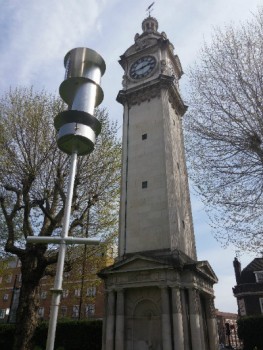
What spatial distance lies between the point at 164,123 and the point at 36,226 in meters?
12.4

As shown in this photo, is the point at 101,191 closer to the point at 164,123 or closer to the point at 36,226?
the point at 36,226

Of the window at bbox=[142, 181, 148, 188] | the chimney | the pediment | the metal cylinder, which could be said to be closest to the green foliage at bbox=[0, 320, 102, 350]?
the pediment

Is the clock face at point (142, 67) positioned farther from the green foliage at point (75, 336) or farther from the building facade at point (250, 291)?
the building facade at point (250, 291)

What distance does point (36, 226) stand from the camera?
2238 centimetres

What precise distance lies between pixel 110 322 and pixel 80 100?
1513 centimetres

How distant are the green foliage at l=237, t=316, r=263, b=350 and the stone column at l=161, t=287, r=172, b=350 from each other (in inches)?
694

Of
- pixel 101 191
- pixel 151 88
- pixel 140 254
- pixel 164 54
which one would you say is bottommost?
pixel 140 254

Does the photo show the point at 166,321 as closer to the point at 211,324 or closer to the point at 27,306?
the point at 211,324

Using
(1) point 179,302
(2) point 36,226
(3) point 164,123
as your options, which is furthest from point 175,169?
(2) point 36,226

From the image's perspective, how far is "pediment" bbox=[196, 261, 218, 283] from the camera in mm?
17872

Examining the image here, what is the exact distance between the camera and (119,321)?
17.2 m

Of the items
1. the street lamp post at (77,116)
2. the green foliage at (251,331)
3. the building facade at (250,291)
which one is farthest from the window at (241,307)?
the street lamp post at (77,116)

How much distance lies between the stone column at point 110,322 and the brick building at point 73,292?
15.1ft

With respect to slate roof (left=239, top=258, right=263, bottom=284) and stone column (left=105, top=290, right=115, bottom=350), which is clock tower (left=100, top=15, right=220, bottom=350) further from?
slate roof (left=239, top=258, right=263, bottom=284)
